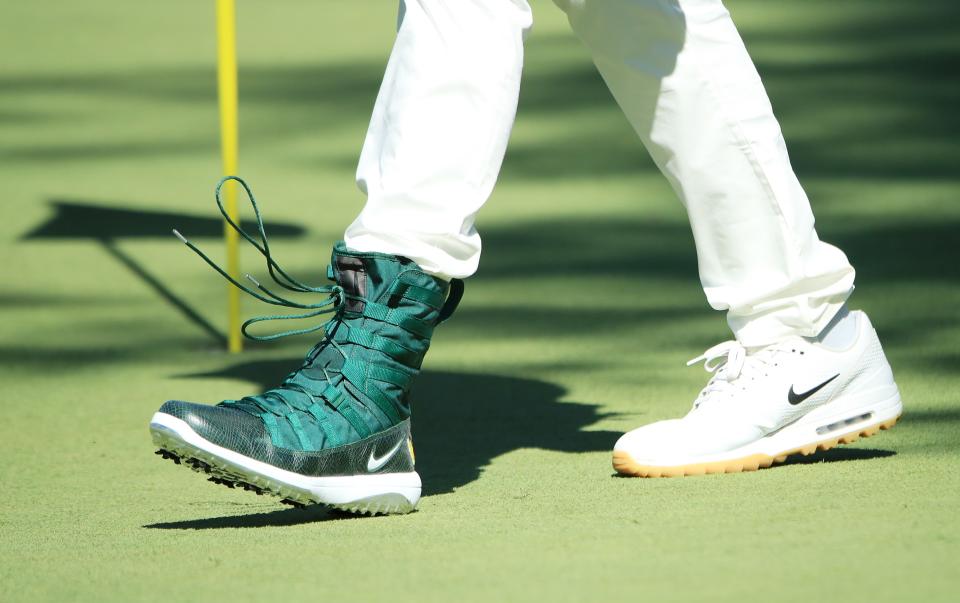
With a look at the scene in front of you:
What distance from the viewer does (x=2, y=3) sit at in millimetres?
6406

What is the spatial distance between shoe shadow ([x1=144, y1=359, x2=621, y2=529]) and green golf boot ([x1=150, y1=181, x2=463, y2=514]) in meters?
0.06

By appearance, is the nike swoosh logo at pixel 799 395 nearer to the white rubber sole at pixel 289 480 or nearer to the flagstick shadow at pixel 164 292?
the white rubber sole at pixel 289 480

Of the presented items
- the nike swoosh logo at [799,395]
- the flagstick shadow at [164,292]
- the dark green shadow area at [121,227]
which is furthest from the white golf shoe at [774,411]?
the dark green shadow area at [121,227]

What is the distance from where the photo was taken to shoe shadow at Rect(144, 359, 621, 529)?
1631mm

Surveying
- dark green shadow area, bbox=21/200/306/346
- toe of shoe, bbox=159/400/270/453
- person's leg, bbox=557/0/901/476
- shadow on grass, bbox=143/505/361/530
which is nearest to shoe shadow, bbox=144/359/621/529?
shadow on grass, bbox=143/505/361/530

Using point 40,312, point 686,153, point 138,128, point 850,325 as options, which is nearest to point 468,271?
point 686,153

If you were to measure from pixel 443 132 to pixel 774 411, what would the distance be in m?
0.48

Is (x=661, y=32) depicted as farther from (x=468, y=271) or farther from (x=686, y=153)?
(x=468, y=271)

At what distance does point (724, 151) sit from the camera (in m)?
1.63

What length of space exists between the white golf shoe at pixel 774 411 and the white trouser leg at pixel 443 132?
0.30 m

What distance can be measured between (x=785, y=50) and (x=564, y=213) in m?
1.96

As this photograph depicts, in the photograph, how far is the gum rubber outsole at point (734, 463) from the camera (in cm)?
161

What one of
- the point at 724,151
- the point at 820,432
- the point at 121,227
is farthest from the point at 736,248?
the point at 121,227

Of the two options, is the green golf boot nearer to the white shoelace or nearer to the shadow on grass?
the shadow on grass
